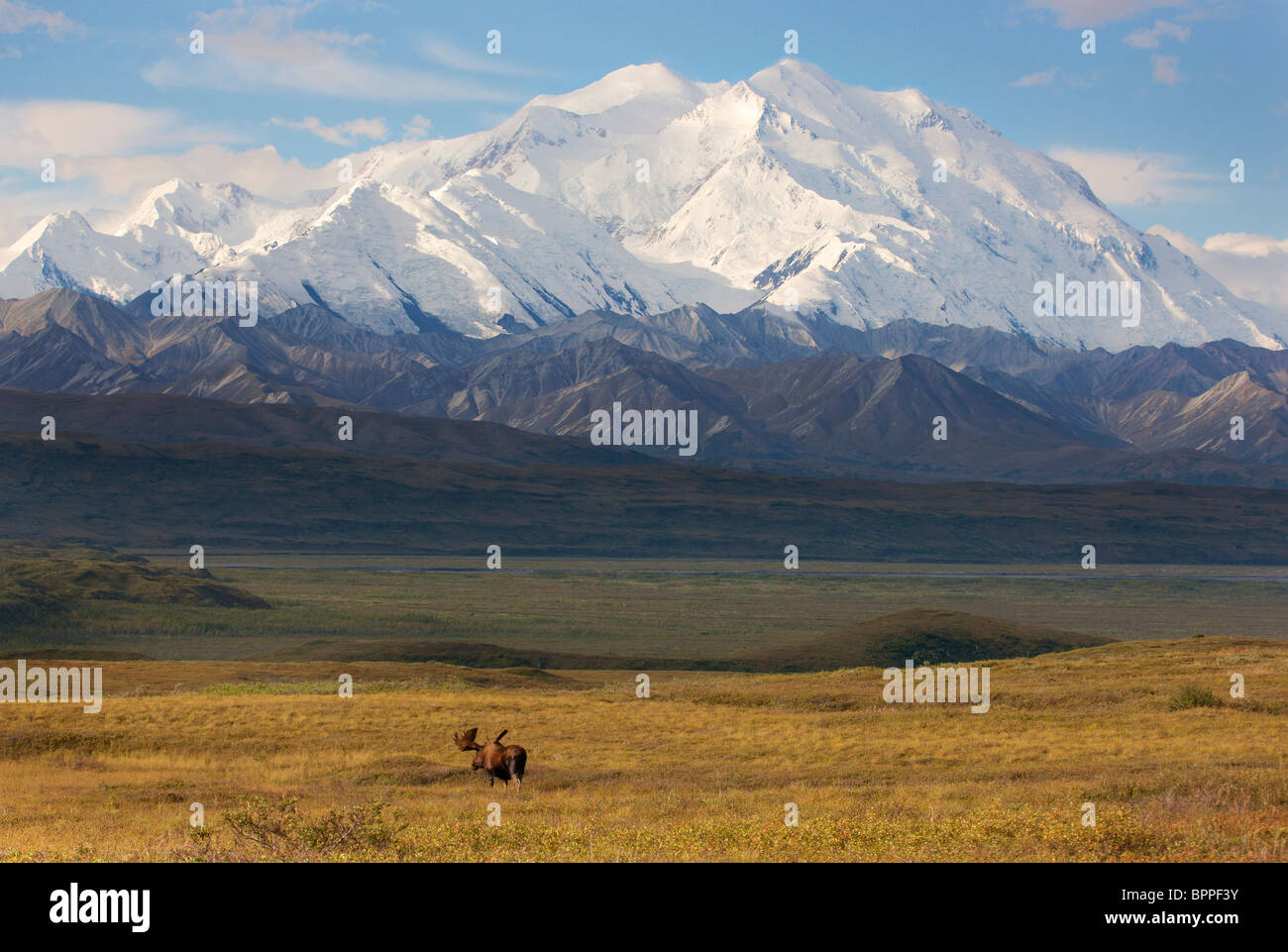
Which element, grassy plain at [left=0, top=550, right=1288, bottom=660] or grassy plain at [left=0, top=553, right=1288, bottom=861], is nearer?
grassy plain at [left=0, top=553, right=1288, bottom=861]

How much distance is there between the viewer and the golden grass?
20.3 meters

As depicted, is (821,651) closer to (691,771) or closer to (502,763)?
(691,771)

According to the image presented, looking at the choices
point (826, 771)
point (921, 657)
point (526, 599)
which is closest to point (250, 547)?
point (526, 599)

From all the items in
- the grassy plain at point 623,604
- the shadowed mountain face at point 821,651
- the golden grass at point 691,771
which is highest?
the grassy plain at point 623,604

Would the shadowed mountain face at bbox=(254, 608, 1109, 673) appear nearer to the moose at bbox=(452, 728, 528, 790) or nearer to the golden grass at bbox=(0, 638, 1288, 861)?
the golden grass at bbox=(0, 638, 1288, 861)

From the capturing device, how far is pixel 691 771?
3338cm

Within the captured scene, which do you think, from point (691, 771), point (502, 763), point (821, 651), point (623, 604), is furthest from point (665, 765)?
point (623, 604)

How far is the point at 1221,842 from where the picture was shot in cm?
1972

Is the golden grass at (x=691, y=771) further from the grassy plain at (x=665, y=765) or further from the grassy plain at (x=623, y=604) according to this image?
the grassy plain at (x=623, y=604)

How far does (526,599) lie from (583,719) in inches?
3676

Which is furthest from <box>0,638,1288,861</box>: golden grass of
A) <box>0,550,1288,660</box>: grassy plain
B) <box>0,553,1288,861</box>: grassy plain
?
<box>0,550,1288,660</box>: grassy plain

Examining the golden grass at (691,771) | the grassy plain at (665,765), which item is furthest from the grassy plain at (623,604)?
the golden grass at (691,771)

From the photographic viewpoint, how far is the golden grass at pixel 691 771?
801 inches

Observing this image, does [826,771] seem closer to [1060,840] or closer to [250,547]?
[1060,840]
